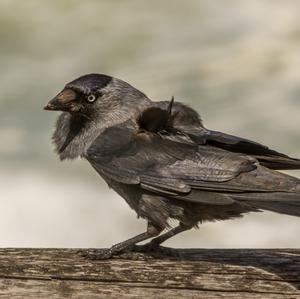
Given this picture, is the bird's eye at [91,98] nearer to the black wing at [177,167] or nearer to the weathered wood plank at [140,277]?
the black wing at [177,167]

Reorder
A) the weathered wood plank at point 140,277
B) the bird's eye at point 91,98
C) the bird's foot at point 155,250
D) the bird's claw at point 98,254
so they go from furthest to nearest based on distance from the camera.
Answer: the bird's eye at point 91,98 → the bird's foot at point 155,250 → the bird's claw at point 98,254 → the weathered wood plank at point 140,277

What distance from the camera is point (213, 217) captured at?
163 inches

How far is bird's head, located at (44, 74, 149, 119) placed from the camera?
4.33 meters

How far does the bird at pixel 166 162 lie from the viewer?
3.85 meters

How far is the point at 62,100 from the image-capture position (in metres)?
4.30

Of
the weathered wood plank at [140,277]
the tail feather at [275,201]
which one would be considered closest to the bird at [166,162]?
the tail feather at [275,201]

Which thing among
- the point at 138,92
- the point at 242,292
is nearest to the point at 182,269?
the point at 242,292

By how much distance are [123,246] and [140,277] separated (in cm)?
62

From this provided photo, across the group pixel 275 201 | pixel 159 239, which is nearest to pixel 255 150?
pixel 275 201

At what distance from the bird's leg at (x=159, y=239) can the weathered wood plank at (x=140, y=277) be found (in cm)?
46

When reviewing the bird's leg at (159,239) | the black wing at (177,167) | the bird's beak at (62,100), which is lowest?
the bird's leg at (159,239)

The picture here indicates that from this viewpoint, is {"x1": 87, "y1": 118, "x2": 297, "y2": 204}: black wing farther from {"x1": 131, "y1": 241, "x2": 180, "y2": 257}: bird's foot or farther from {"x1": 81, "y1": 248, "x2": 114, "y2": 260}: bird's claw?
{"x1": 81, "y1": 248, "x2": 114, "y2": 260}: bird's claw

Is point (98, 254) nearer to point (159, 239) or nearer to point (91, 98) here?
point (159, 239)

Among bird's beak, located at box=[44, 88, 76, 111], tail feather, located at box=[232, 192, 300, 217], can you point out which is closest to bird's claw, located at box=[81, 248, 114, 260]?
tail feather, located at box=[232, 192, 300, 217]
